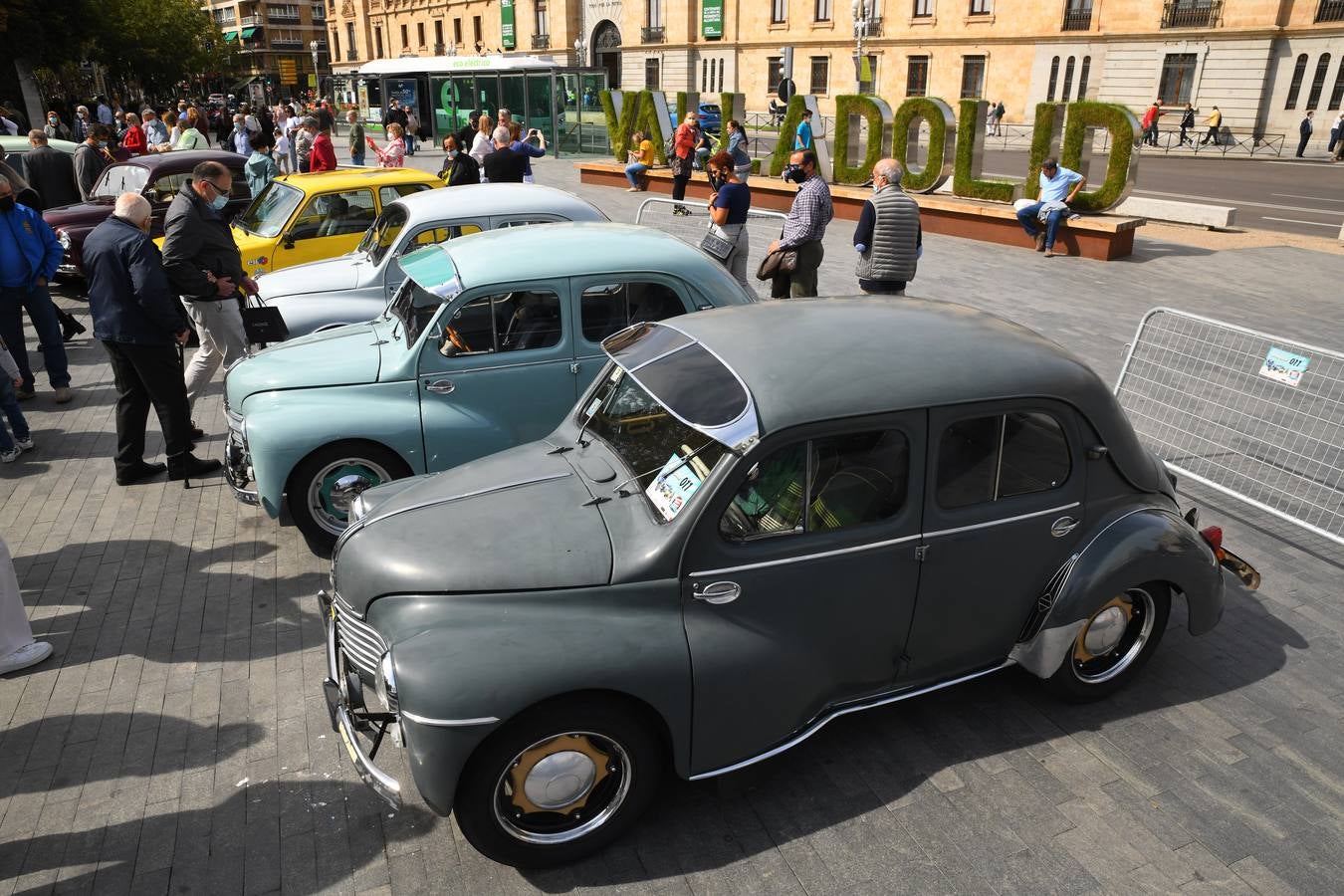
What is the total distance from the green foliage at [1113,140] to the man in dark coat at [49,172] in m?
15.7

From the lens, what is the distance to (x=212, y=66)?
59.1 meters

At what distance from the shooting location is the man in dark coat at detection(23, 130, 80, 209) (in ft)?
43.9

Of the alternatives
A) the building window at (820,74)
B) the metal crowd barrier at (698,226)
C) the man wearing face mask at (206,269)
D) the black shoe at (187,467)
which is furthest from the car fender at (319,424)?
the building window at (820,74)

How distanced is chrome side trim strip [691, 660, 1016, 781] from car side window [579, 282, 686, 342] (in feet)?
9.67

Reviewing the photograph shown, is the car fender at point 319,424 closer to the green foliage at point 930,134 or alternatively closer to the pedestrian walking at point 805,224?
the pedestrian walking at point 805,224

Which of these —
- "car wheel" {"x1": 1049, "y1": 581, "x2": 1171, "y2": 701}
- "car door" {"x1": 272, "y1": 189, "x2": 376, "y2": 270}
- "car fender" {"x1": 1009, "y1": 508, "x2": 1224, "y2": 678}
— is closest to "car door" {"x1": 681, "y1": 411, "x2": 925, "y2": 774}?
"car fender" {"x1": 1009, "y1": 508, "x2": 1224, "y2": 678}

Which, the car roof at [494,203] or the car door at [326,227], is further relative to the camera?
the car door at [326,227]

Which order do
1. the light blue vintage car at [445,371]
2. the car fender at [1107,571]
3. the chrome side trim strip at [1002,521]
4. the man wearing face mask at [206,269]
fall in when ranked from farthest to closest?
the man wearing face mask at [206,269]
the light blue vintage car at [445,371]
the car fender at [1107,571]
the chrome side trim strip at [1002,521]

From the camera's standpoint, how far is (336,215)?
9734 millimetres

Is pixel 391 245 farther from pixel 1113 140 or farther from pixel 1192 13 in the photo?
pixel 1192 13

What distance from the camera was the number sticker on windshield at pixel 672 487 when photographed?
3.39 metres

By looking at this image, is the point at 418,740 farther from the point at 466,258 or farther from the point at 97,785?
the point at 466,258

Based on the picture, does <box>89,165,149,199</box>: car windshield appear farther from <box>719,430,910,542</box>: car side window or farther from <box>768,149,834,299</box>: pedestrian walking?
<box>719,430,910,542</box>: car side window

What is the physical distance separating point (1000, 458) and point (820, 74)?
5643 cm
